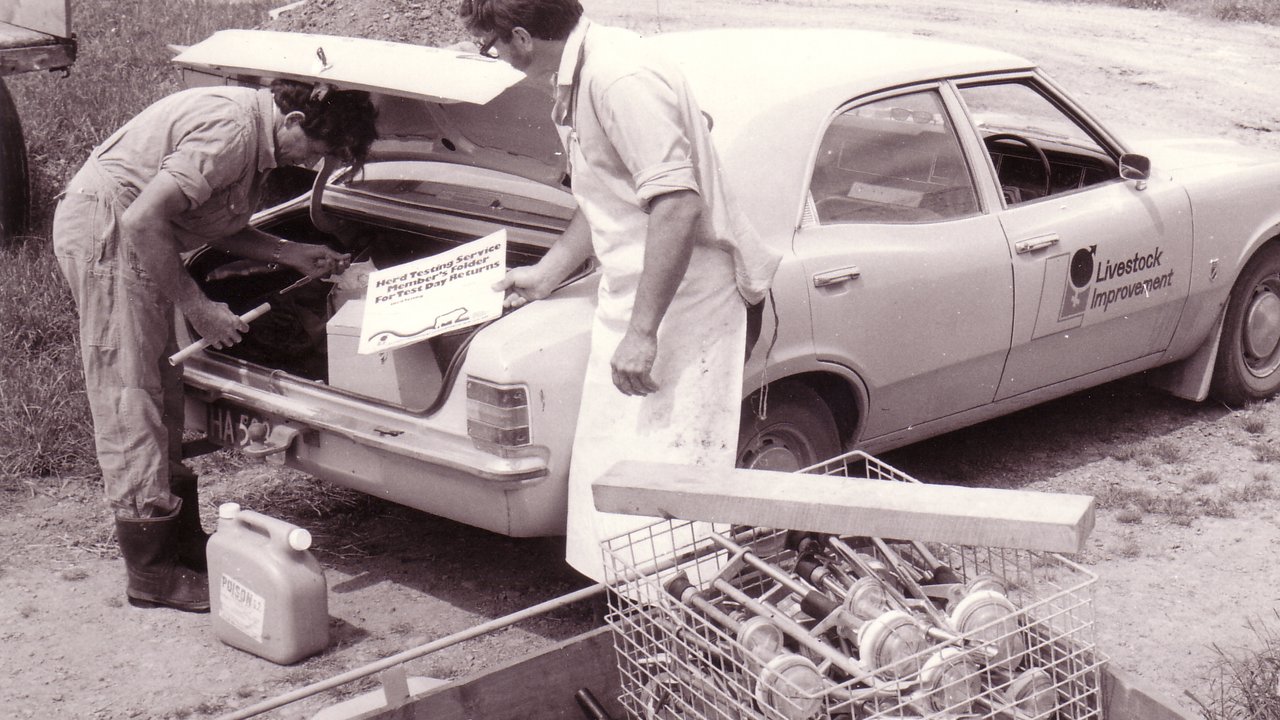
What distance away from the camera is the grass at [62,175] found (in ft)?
18.1

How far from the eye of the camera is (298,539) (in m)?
4.00

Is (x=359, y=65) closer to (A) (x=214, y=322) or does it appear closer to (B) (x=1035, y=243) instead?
(A) (x=214, y=322)

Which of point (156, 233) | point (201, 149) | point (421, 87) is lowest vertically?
point (156, 233)

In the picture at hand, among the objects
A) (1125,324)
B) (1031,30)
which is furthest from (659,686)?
(1031,30)

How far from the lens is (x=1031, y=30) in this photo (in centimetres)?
1427

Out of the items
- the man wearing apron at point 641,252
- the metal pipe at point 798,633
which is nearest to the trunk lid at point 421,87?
the man wearing apron at point 641,252

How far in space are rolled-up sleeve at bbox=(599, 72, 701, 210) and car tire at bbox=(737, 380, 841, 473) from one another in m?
1.17

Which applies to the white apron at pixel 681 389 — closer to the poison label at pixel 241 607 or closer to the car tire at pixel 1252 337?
the poison label at pixel 241 607

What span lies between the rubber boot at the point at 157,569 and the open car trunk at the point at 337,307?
58 cm

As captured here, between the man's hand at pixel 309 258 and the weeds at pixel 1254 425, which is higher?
the man's hand at pixel 309 258

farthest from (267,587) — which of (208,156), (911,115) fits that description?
(911,115)

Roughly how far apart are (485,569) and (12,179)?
4114 millimetres

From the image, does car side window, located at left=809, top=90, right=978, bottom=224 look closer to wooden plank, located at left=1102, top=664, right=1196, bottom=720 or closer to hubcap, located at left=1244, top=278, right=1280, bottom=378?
hubcap, located at left=1244, top=278, right=1280, bottom=378

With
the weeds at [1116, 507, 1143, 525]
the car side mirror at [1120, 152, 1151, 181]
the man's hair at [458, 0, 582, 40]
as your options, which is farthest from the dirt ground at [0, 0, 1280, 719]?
the man's hair at [458, 0, 582, 40]
